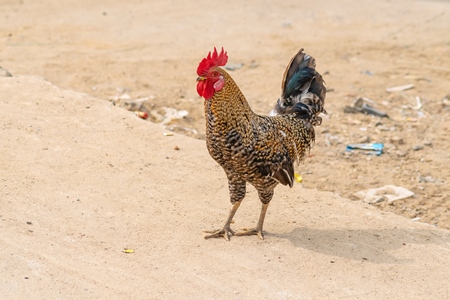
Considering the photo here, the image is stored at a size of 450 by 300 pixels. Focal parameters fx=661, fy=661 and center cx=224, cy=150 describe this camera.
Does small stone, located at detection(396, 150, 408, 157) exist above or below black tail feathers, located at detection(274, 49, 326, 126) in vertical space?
below

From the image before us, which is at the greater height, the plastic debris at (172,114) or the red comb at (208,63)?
the red comb at (208,63)

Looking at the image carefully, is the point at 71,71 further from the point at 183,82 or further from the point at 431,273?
the point at 431,273

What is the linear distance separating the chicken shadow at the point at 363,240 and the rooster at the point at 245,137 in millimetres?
508

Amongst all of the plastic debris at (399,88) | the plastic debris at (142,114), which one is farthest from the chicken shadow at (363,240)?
the plastic debris at (399,88)

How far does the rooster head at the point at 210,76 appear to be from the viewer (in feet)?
20.1

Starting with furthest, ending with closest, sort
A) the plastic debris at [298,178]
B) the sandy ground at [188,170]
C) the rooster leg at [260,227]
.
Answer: the plastic debris at [298,178] < the rooster leg at [260,227] < the sandy ground at [188,170]

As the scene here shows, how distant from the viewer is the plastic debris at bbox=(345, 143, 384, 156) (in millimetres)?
10203

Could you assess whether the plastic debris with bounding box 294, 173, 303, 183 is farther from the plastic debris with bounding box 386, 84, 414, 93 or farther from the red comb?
the plastic debris with bounding box 386, 84, 414, 93

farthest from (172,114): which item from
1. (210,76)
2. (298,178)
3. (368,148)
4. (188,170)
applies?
(210,76)

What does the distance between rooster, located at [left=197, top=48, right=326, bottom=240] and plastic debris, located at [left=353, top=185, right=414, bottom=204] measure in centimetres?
182

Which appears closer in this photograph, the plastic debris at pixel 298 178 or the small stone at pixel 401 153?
the plastic debris at pixel 298 178

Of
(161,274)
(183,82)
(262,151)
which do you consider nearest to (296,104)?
(262,151)

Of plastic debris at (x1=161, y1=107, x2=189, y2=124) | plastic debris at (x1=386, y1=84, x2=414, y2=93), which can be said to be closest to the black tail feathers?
plastic debris at (x1=161, y1=107, x2=189, y2=124)

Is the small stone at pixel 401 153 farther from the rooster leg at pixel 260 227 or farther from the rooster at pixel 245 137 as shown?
the rooster leg at pixel 260 227
